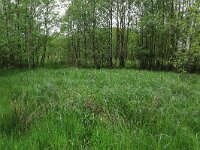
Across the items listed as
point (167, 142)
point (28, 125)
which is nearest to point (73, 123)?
point (28, 125)

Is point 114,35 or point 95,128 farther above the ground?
point 114,35


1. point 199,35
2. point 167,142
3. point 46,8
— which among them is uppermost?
point 46,8

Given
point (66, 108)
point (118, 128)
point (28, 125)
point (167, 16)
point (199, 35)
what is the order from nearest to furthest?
point (118, 128), point (28, 125), point (66, 108), point (199, 35), point (167, 16)

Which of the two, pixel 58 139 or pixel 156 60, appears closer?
pixel 58 139

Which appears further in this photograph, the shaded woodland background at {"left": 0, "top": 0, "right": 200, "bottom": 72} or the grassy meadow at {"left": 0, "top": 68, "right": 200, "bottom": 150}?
the shaded woodland background at {"left": 0, "top": 0, "right": 200, "bottom": 72}

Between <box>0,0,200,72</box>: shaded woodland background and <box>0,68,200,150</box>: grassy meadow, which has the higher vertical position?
<box>0,0,200,72</box>: shaded woodland background

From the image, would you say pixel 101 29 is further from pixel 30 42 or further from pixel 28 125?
pixel 28 125

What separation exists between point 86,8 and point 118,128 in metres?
29.9

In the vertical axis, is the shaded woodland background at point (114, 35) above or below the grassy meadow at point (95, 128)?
above

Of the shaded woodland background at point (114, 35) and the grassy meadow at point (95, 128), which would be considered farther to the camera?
the shaded woodland background at point (114, 35)

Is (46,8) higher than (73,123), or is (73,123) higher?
(46,8)

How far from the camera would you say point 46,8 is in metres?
29.1

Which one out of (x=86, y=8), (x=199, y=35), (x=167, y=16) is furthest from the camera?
(x=167, y=16)

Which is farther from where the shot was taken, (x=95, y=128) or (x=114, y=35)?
(x=114, y=35)
